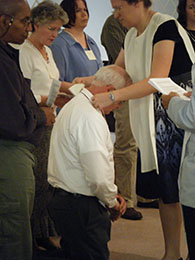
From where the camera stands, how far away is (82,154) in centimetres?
204

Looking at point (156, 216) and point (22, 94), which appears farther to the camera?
point (156, 216)

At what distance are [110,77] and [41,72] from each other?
0.73 m

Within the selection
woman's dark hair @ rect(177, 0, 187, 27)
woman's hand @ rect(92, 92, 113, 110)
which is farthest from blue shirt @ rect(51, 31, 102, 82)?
woman's hand @ rect(92, 92, 113, 110)

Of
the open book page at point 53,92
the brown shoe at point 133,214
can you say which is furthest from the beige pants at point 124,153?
the open book page at point 53,92

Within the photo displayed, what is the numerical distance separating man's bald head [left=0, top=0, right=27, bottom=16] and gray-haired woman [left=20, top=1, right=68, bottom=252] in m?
0.80

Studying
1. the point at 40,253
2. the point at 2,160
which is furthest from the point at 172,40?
the point at 40,253

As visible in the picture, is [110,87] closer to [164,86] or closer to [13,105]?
[164,86]

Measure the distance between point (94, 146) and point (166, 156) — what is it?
25.3 inches

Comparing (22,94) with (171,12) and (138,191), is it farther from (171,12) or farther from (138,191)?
(171,12)

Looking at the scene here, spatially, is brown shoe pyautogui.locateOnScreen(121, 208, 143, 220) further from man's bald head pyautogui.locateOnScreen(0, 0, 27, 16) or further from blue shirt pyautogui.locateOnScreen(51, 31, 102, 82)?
man's bald head pyautogui.locateOnScreen(0, 0, 27, 16)

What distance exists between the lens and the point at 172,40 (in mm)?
2422

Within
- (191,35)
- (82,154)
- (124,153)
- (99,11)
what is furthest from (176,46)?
(99,11)

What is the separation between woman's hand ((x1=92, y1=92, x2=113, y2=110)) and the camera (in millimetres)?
2168

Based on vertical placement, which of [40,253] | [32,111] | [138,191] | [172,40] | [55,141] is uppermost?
[172,40]
